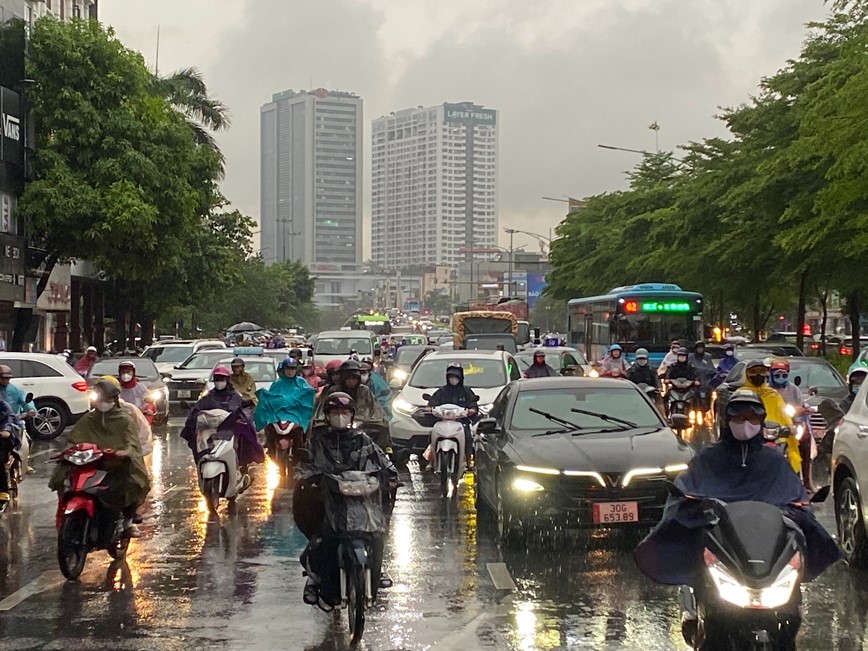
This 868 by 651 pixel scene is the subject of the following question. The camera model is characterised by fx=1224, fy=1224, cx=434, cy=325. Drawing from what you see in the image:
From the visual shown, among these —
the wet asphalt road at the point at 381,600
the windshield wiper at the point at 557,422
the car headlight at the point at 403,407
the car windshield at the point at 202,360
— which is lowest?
the wet asphalt road at the point at 381,600

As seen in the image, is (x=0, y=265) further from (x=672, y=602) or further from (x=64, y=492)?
(x=672, y=602)

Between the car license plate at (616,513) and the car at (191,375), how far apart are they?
17.6m

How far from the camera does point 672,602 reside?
27.3 ft

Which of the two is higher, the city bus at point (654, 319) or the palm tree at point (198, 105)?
the palm tree at point (198, 105)

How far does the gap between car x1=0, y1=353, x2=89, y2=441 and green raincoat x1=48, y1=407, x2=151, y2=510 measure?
511 inches

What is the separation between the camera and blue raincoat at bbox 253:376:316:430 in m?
14.7

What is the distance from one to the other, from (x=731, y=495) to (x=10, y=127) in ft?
103

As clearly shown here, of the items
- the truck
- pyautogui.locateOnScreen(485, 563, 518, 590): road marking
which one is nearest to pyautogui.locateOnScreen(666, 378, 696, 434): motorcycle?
pyautogui.locateOnScreen(485, 563, 518, 590): road marking

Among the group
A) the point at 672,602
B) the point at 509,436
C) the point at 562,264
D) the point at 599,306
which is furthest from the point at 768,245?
the point at 562,264

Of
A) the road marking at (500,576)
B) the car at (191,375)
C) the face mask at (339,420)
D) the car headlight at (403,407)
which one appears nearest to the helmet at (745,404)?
the face mask at (339,420)

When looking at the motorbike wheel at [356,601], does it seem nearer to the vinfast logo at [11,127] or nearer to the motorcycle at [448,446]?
the motorcycle at [448,446]

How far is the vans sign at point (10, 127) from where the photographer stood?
109 ft

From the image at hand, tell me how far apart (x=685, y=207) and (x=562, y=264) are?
96.8 feet

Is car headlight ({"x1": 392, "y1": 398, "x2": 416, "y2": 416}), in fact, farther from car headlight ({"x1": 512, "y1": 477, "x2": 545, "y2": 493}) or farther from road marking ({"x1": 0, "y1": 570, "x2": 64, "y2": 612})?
road marking ({"x1": 0, "y1": 570, "x2": 64, "y2": 612})
